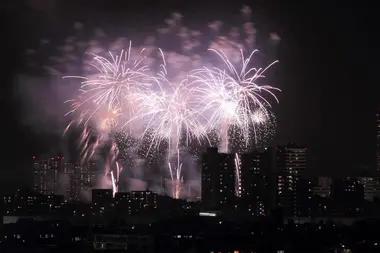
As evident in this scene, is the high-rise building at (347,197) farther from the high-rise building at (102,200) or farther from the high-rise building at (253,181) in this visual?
the high-rise building at (102,200)

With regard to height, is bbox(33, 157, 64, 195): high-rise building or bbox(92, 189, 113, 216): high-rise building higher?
bbox(33, 157, 64, 195): high-rise building

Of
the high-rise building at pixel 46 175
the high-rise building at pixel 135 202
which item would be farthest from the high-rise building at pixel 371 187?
the high-rise building at pixel 46 175

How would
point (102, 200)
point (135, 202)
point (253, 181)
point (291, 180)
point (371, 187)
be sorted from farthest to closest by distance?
1. point (371, 187)
2. point (291, 180)
3. point (253, 181)
4. point (135, 202)
5. point (102, 200)

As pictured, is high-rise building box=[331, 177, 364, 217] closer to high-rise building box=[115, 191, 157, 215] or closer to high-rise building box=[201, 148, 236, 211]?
high-rise building box=[201, 148, 236, 211]

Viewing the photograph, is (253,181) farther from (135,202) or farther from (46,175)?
(46,175)

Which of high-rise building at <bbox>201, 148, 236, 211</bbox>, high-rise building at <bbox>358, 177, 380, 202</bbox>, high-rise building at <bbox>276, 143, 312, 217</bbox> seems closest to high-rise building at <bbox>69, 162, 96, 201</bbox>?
high-rise building at <bbox>201, 148, 236, 211</bbox>

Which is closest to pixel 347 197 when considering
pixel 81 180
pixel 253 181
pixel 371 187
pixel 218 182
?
pixel 371 187

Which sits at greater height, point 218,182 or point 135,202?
point 218,182
